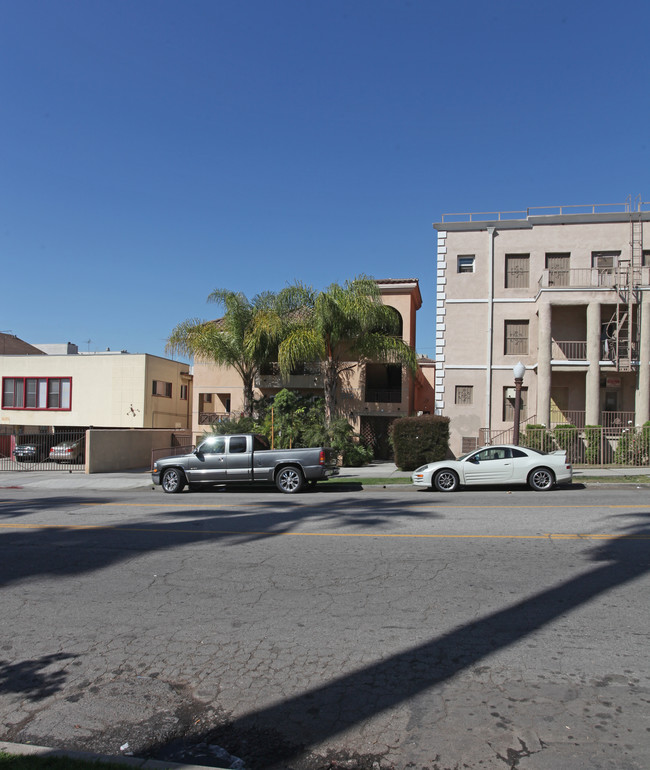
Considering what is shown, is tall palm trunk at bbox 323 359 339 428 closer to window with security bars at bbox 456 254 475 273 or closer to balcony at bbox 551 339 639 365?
window with security bars at bbox 456 254 475 273

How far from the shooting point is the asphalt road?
12.2 ft

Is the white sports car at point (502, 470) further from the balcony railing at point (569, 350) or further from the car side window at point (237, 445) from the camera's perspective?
the balcony railing at point (569, 350)

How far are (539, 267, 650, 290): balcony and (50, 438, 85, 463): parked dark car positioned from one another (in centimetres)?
2184

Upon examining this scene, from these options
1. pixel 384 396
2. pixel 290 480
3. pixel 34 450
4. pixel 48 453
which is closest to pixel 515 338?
pixel 384 396

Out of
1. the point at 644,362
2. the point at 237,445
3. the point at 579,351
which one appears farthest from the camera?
the point at 579,351

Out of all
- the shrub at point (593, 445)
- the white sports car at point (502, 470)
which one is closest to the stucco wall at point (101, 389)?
the white sports car at point (502, 470)

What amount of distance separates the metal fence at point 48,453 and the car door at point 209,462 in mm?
12019

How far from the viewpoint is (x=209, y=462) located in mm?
17016

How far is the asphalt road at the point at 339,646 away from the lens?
371 cm

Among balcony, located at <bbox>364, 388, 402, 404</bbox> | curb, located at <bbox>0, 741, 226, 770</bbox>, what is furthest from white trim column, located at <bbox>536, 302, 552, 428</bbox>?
curb, located at <bbox>0, 741, 226, 770</bbox>

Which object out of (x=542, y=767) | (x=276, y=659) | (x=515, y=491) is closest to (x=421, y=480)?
(x=515, y=491)

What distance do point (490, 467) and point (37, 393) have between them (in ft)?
97.3

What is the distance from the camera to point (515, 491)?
606 inches

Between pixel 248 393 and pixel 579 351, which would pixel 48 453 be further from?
pixel 579 351
